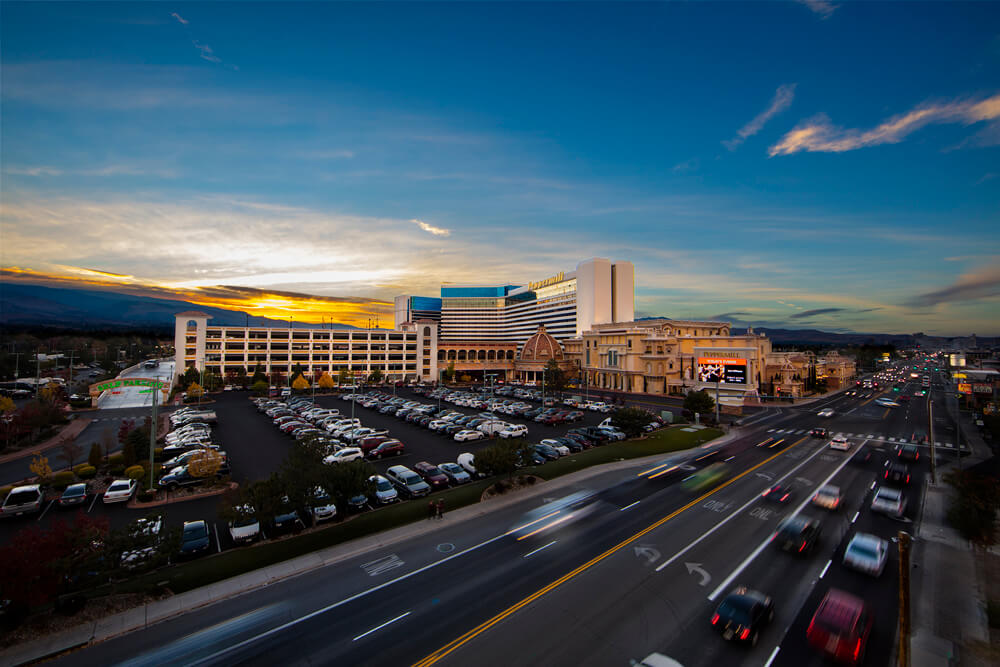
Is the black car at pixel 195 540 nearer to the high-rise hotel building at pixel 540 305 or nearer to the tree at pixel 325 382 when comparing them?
the tree at pixel 325 382

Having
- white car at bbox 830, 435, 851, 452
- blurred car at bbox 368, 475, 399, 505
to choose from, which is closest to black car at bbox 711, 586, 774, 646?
blurred car at bbox 368, 475, 399, 505

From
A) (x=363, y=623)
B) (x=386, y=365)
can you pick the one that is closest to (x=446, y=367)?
(x=386, y=365)

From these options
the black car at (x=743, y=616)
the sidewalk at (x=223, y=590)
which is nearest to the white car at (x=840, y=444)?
the sidewalk at (x=223, y=590)

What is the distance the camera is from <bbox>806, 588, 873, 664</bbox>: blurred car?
13.0 metres

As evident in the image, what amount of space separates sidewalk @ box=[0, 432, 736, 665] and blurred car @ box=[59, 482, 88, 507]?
15.3 metres

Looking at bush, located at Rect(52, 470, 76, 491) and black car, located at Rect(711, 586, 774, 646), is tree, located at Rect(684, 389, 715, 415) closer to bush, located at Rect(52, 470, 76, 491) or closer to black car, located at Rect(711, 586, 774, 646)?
black car, located at Rect(711, 586, 774, 646)

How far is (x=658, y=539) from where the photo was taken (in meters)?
21.2

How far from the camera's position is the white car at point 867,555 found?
1791 cm

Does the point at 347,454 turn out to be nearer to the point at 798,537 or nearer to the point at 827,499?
the point at 798,537

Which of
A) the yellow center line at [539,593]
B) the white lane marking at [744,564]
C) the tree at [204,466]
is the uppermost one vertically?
the tree at [204,466]

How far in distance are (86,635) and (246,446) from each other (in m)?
27.9

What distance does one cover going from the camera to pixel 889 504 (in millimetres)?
24250

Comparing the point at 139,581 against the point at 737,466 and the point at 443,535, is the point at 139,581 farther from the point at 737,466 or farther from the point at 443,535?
the point at 737,466

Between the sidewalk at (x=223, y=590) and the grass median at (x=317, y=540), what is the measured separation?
48 cm
